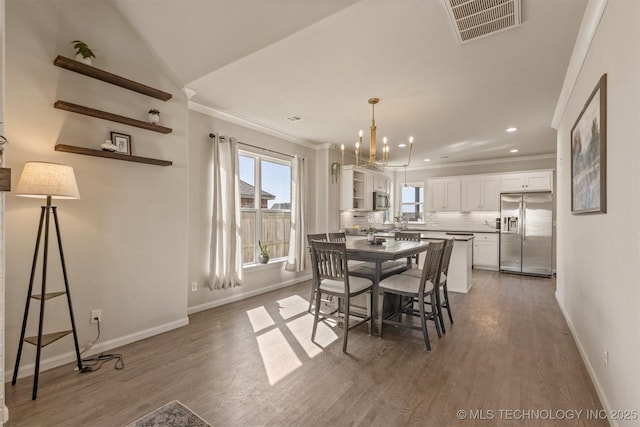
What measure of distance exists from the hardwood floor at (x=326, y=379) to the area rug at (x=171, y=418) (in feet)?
0.17

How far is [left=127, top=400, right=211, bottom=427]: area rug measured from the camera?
5.96 ft

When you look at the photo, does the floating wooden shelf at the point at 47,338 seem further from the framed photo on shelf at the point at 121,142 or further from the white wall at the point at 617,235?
the white wall at the point at 617,235

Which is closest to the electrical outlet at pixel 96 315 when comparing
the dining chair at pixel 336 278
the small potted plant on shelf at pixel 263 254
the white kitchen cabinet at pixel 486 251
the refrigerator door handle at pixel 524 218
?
the dining chair at pixel 336 278

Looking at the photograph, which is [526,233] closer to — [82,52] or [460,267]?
[460,267]

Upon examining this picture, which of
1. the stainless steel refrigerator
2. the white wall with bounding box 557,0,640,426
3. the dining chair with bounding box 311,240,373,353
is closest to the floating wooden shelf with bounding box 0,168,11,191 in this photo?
the dining chair with bounding box 311,240,373,353

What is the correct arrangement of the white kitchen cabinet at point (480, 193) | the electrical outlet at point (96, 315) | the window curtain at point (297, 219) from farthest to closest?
the white kitchen cabinet at point (480, 193) < the window curtain at point (297, 219) < the electrical outlet at point (96, 315)

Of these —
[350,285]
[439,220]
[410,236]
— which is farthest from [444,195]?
[350,285]

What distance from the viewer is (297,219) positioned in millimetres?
5363

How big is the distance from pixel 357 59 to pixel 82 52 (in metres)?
2.37

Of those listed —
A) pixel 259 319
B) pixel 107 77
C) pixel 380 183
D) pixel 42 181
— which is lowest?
pixel 259 319

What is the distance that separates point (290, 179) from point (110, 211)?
3120 mm

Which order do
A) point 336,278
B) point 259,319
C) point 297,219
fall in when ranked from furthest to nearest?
point 297,219, point 259,319, point 336,278

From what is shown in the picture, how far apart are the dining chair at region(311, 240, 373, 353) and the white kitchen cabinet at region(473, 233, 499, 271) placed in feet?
15.9

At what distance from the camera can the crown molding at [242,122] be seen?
3.94 metres
